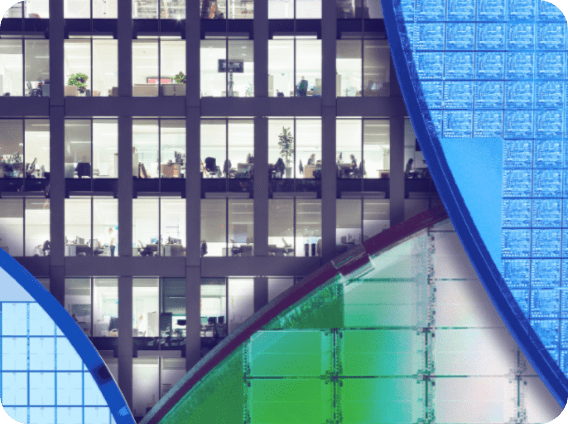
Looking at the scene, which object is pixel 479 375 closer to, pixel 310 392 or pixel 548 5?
pixel 310 392

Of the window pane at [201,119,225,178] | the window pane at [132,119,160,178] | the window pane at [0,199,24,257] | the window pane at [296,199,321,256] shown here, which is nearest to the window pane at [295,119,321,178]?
the window pane at [296,199,321,256]

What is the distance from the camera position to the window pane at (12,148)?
714 inches

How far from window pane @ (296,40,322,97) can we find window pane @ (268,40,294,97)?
26 cm

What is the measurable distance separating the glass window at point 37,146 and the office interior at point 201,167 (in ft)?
1.26

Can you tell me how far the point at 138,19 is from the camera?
58.6 ft

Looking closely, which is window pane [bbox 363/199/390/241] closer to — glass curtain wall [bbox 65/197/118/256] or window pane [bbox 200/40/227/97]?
window pane [bbox 200/40/227/97]

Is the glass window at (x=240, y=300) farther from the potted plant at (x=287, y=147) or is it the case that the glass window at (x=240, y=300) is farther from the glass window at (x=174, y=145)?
the glass window at (x=174, y=145)

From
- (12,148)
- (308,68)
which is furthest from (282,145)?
(12,148)

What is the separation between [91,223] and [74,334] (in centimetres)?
399

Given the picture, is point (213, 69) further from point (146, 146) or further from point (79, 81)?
point (79, 81)

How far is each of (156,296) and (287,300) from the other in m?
5.11

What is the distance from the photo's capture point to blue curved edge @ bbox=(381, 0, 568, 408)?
16125 mm

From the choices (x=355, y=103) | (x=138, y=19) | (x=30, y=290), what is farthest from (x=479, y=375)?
(x=138, y=19)

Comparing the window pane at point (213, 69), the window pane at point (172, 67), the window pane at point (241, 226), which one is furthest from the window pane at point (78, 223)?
the window pane at point (213, 69)
